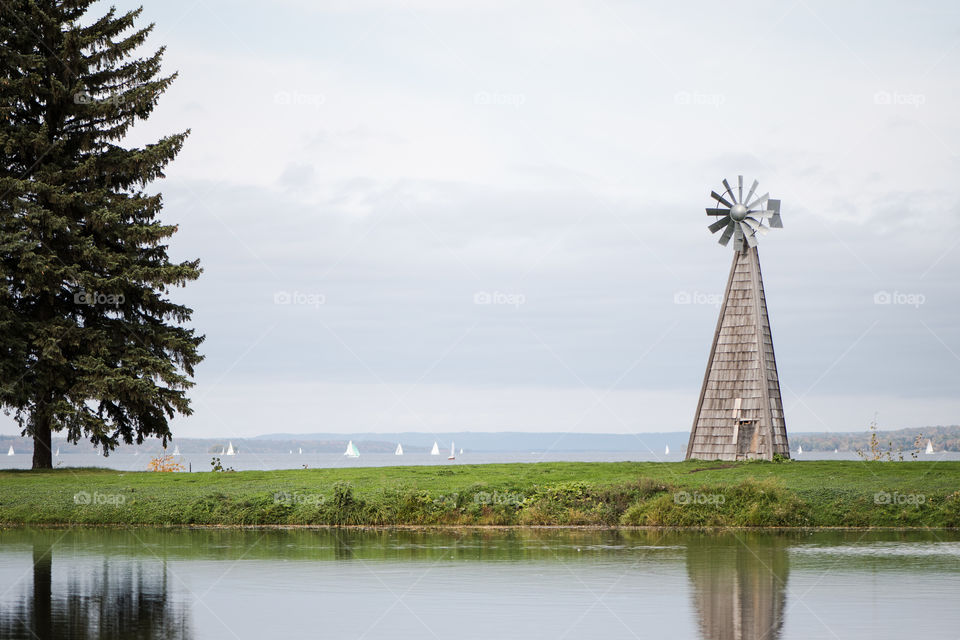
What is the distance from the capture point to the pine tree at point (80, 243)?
3288 cm

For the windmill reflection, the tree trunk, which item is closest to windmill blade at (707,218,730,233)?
the tree trunk

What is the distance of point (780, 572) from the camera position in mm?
17469

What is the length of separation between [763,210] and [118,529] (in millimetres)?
23992

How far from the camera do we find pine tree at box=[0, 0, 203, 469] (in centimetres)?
3288

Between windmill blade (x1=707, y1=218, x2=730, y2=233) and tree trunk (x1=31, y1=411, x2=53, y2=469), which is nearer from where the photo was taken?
tree trunk (x1=31, y1=411, x2=53, y2=469)

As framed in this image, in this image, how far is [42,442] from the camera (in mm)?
34531

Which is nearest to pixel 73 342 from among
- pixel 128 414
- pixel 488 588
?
pixel 128 414

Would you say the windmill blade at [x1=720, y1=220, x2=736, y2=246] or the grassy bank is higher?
the windmill blade at [x1=720, y1=220, x2=736, y2=246]

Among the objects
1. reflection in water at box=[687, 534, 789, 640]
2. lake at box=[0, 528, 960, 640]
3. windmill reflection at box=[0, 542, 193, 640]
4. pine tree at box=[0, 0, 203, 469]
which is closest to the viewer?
windmill reflection at box=[0, 542, 193, 640]

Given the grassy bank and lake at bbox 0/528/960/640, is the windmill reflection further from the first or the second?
the grassy bank

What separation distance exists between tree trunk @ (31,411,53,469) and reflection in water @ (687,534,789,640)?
21.4m

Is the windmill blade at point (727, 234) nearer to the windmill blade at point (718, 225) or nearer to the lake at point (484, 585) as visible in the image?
the windmill blade at point (718, 225)

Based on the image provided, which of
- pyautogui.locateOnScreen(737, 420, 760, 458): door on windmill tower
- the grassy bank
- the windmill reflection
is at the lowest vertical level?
the windmill reflection

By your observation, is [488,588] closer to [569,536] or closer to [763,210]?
[569,536]
